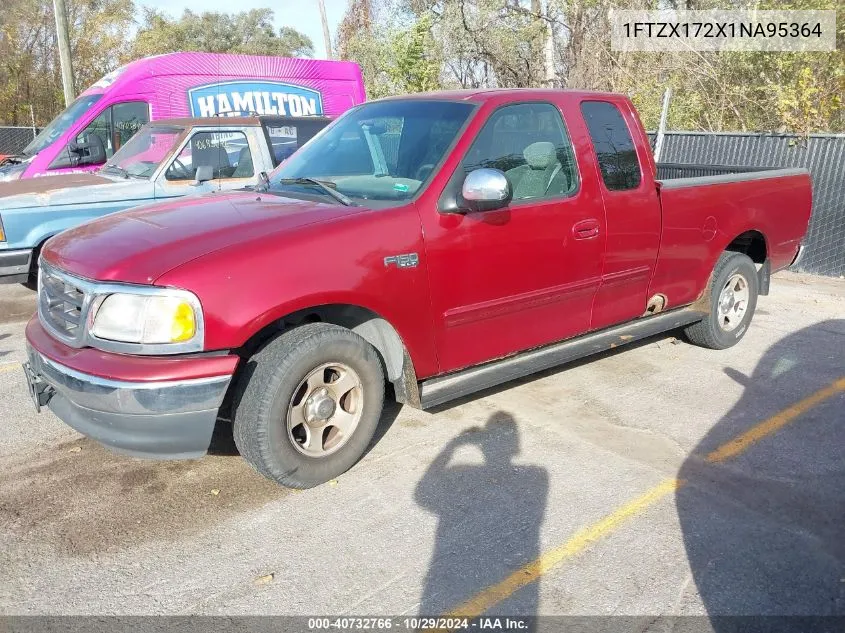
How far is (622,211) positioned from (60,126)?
7.54 meters

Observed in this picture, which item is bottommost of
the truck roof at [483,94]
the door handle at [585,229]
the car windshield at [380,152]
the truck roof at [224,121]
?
the door handle at [585,229]

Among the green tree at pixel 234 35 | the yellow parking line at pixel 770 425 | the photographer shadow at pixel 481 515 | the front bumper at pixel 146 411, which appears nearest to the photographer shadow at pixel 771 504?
the yellow parking line at pixel 770 425

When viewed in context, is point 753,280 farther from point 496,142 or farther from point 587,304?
point 496,142

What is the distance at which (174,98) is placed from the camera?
32.3 ft

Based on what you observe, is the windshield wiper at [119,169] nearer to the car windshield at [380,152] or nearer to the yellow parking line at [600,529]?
the car windshield at [380,152]

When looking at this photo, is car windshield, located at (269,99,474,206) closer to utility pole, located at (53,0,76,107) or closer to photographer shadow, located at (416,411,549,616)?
photographer shadow, located at (416,411,549,616)

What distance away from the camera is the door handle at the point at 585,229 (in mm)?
4402

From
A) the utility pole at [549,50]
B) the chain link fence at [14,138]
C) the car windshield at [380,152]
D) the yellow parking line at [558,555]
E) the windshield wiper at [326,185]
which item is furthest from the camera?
the chain link fence at [14,138]

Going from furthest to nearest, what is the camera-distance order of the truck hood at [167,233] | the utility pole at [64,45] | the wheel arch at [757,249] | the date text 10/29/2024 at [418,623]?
the utility pole at [64,45], the wheel arch at [757,249], the truck hood at [167,233], the date text 10/29/2024 at [418,623]

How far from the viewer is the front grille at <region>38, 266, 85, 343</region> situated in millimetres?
3314

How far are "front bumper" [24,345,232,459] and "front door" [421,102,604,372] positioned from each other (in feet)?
4.34

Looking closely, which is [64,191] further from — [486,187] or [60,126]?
[486,187]

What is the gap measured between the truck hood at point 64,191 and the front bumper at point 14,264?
41cm

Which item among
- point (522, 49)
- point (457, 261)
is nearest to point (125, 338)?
point (457, 261)
